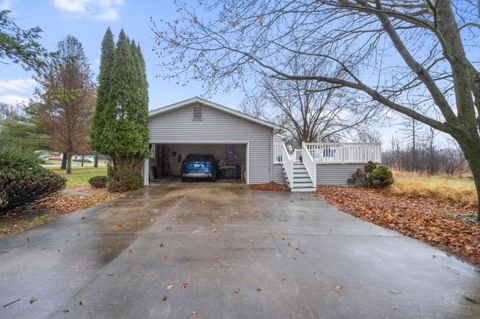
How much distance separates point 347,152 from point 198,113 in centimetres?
755

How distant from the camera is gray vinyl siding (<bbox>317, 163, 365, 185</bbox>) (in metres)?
12.3

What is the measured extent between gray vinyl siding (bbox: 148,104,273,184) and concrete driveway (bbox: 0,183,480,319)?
6989mm

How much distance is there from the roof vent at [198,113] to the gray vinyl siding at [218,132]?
145 millimetres

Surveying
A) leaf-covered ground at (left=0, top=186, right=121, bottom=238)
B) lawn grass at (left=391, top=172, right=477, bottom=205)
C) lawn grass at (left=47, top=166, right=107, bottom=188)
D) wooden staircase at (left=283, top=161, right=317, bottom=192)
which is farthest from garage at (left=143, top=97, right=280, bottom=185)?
lawn grass at (left=391, top=172, right=477, bottom=205)

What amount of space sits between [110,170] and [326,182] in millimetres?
9812

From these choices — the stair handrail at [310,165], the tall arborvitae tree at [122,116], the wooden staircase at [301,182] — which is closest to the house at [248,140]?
the stair handrail at [310,165]

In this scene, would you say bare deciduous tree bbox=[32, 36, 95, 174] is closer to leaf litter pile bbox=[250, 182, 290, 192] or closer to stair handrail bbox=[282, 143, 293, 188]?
leaf litter pile bbox=[250, 182, 290, 192]

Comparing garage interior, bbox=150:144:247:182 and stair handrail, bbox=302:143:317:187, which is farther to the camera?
garage interior, bbox=150:144:247:182

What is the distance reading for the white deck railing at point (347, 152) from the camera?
12156 mm

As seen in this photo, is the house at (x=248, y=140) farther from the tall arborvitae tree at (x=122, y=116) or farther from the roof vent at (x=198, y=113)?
the tall arborvitae tree at (x=122, y=116)

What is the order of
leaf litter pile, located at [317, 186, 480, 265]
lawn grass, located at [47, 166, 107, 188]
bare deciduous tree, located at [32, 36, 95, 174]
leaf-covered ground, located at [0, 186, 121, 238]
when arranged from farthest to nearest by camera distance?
1. bare deciduous tree, located at [32, 36, 95, 174]
2. lawn grass, located at [47, 166, 107, 188]
3. leaf-covered ground, located at [0, 186, 121, 238]
4. leaf litter pile, located at [317, 186, 480, 265]

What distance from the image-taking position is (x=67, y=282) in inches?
110

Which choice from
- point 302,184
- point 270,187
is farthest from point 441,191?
point 270,187

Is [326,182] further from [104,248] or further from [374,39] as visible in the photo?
[104,248]
